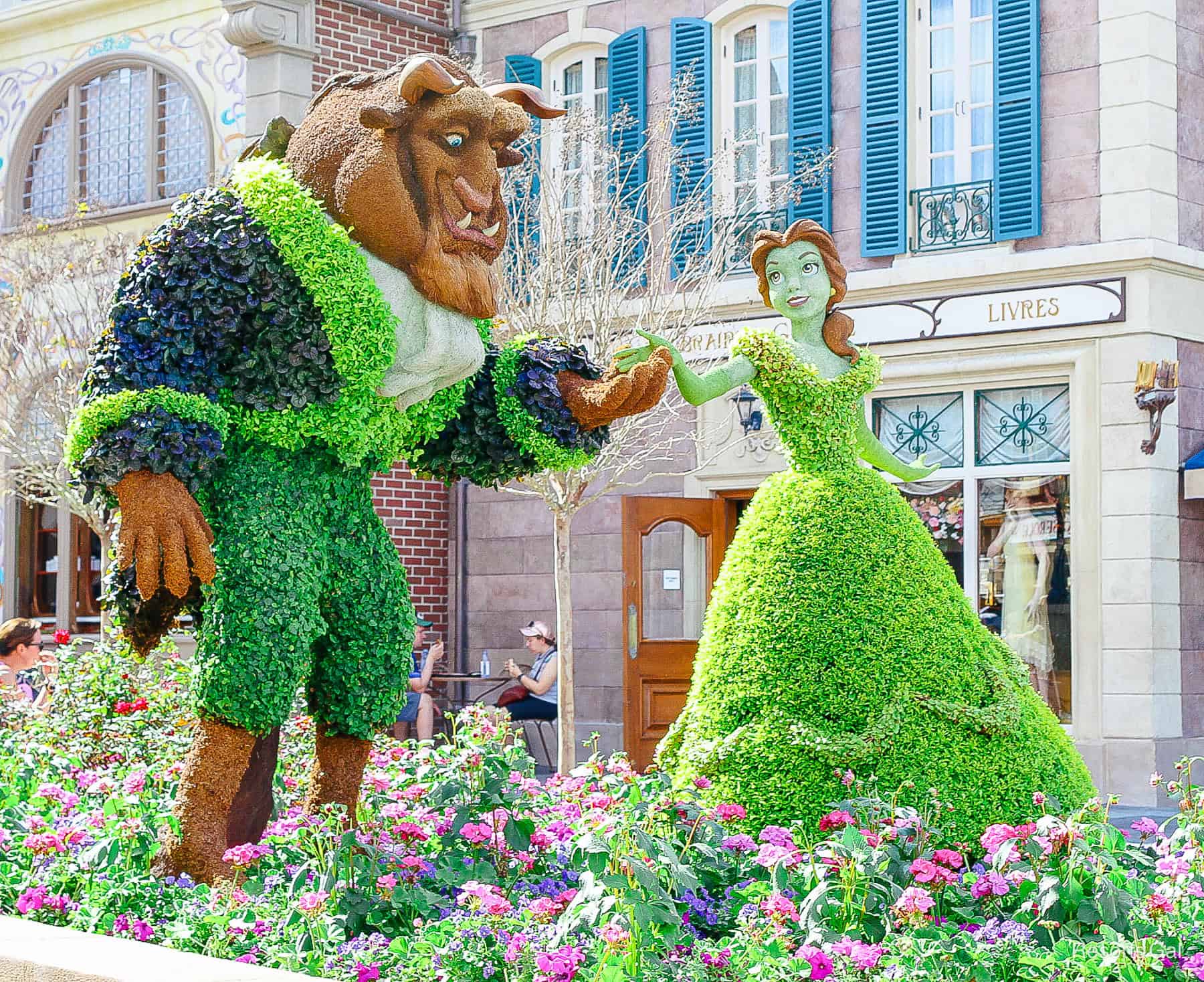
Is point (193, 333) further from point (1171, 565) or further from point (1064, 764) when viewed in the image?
point (1171, 565)

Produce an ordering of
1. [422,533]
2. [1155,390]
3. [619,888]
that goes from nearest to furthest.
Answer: [619,888], [1155,390], [422,533]

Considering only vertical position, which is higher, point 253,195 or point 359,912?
point 253,195

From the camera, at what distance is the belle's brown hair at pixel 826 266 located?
19.8 feet

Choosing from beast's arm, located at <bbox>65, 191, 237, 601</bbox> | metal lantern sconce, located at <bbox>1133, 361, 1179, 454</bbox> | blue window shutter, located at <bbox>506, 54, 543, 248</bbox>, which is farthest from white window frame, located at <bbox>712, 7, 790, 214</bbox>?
beast's arm, located at <bbox>65, 191, 237, 601</bbox>

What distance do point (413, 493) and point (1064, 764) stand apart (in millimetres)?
9907

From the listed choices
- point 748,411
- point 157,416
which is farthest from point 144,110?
point 157,416

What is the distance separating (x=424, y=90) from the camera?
470 centimetres

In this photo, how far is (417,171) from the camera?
186 inches

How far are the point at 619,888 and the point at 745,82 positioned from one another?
10.7 m

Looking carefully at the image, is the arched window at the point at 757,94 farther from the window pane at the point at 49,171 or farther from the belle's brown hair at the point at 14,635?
the window pane at the point at 49,171

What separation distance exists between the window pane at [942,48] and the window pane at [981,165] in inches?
28.3

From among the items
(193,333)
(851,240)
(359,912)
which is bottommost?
(359,912)

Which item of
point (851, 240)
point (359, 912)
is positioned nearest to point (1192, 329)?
point (851, 240)

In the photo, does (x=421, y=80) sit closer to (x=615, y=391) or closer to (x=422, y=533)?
(x=615, y=391)
